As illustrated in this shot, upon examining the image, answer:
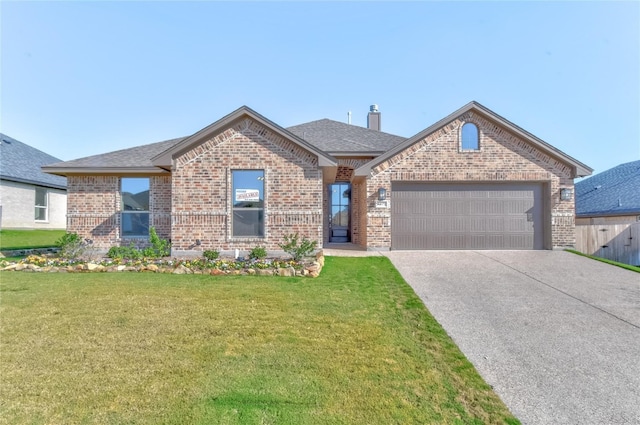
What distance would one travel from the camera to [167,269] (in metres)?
8.24

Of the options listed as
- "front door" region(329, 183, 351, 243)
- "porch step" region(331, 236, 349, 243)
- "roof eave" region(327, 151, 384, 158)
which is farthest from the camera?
"porch step" region(331, 236, 349, 243)

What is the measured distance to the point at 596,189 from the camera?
2048 cm

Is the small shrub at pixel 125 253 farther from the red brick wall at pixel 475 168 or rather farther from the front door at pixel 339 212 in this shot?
the front door at pixel 339 212

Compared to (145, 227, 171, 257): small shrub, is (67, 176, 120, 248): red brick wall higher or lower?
higher

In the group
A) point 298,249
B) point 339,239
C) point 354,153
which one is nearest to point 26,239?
point 339,239

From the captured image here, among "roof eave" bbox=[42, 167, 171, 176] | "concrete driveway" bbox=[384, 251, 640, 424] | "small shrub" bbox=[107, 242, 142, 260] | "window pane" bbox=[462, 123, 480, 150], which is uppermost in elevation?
"window pane" bbox=[462, 123, 480, 150]

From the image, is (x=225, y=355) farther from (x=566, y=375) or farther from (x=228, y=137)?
(x=228, y=137)

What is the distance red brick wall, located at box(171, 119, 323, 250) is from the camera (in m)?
10.4

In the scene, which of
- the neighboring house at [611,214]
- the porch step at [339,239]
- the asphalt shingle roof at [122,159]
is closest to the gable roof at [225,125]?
the asphalt shingle roof at [122,159]

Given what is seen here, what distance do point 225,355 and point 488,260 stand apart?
28.1 ft

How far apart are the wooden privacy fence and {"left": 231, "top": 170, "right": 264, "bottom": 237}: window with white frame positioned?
37.1 ft

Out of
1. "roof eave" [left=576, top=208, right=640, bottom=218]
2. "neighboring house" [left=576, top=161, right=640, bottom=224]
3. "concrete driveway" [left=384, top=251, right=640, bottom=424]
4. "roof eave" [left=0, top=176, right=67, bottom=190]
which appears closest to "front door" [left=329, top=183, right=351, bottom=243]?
"concrete driveway" [left=384, top=251, right=640, bottom=424]

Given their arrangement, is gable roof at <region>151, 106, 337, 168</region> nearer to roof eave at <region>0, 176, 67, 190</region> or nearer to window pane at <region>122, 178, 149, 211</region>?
window pane at <region>122, 178, 149, 211</region>

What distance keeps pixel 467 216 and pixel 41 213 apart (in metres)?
25.2
